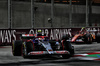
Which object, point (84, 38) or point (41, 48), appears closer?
point (41, 48)

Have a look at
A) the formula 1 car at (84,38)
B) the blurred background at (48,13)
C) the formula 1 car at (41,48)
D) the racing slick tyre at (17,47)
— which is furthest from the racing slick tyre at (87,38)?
the racing slick tyre at (17,47)

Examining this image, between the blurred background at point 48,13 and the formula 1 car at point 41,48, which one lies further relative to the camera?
the blurred background at point 48,13

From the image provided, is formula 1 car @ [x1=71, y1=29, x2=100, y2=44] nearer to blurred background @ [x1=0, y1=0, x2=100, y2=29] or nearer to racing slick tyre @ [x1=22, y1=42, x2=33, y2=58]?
blurred background @ [x1=0, y1=0, x2=100, y2=29]

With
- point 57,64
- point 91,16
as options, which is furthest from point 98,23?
point 57,64

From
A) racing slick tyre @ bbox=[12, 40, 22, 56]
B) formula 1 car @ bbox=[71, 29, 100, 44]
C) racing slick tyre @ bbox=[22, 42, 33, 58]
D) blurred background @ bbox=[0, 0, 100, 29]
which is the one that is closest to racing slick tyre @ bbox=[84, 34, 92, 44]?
formula 1 car @ bbox=[71, 29, 100, 44]

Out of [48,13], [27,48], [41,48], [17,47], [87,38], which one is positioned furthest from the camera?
[48,13]

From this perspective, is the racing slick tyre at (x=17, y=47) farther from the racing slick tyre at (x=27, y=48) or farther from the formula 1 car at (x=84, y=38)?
the formula 1 car at (x=84, y=38)

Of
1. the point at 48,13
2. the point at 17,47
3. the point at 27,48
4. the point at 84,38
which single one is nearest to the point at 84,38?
the point at 84,38

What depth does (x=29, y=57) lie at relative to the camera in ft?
33.8

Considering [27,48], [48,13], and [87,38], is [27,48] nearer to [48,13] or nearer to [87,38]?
[87,38]

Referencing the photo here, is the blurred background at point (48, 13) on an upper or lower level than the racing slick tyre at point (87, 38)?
upper

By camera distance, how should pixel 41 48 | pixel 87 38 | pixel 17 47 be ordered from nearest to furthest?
1. pixel 41 48
2. pixel 17 47
3. pixel 87 38

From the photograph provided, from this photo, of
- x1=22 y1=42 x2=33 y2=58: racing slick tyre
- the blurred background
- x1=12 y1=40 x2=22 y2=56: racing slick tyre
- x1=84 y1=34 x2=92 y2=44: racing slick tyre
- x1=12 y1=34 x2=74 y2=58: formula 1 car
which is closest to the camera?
x1=12 y1=34 x2=74 y2=58: formula 1 car

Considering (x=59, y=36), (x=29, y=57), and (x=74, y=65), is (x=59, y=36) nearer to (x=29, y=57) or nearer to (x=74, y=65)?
(x=29, y=57)
